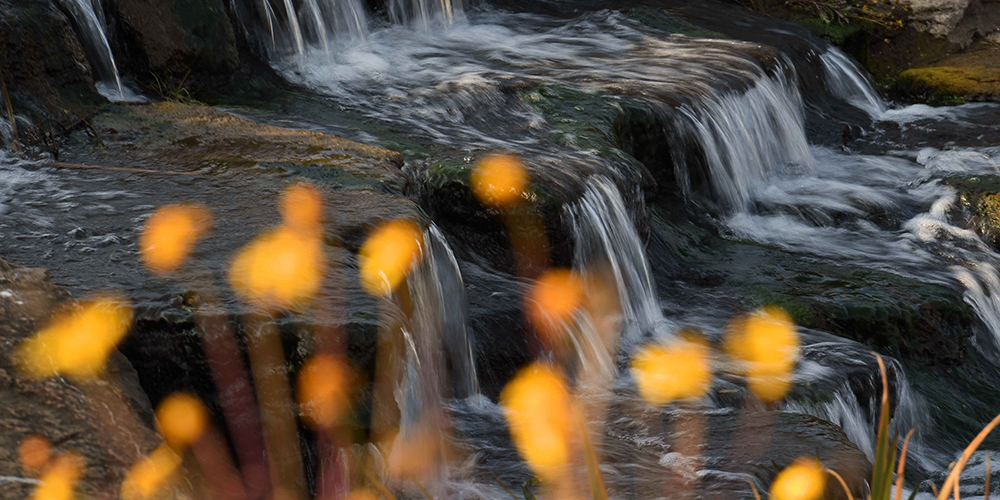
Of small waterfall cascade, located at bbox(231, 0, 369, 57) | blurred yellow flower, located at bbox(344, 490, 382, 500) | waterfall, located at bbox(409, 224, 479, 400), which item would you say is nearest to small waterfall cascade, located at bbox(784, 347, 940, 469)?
waterfall, located at bbox(409, 224, 479, 400)

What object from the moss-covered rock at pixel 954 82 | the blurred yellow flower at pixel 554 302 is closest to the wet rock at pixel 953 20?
the moss-covered rock at pixel 954 82

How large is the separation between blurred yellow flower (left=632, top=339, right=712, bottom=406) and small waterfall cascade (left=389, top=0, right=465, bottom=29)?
4.42m

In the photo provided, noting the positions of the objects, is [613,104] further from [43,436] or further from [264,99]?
[43,436]

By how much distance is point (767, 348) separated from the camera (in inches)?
194

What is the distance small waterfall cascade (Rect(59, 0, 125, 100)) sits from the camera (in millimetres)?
5234

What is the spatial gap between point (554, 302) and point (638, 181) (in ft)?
4.14

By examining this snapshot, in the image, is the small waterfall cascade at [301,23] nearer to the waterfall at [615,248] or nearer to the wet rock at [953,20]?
the waterfall at [615,248]

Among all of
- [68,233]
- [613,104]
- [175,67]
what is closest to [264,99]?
[175,67]

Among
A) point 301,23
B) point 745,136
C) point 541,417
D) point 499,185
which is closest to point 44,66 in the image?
point 499,185

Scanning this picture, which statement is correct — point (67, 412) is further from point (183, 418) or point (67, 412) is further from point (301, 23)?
point (301, 23)

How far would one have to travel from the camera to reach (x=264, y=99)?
594 cm

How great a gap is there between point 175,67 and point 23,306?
11.4ft

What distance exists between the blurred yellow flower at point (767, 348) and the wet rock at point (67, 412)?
114 inches

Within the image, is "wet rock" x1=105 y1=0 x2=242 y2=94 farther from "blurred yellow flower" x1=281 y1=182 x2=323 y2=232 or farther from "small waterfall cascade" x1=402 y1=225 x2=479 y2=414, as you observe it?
"small waterfall cascade" x1=402 y1=225 x2=479 y2=414
